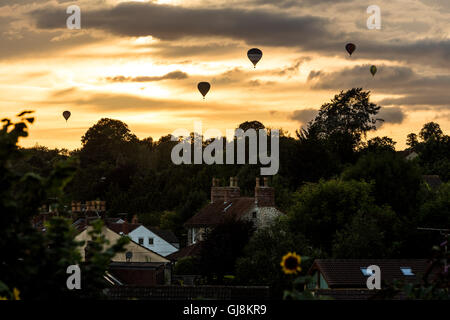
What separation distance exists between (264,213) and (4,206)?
193 feet

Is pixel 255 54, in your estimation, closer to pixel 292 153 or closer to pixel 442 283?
pixel 292 153

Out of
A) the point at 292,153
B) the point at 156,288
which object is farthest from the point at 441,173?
the point at 156,288

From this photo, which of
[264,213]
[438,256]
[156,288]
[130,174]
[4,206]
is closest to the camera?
[4,206]

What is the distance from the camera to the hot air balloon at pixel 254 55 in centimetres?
7494

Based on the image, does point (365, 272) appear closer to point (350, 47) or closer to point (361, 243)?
point (361, 243)

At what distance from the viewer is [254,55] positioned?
247 feet

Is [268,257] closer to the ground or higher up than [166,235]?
closer to the ground

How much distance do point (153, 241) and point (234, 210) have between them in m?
15.0

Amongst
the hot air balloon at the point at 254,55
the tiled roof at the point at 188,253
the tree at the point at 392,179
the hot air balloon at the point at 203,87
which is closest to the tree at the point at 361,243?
the tree at the point at 392,179

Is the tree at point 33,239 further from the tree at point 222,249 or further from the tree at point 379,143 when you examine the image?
the tree at point 379,143

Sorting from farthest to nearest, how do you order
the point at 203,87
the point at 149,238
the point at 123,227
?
1. the point at 149,238
2. the point at 203,87
3. the point at 123,227

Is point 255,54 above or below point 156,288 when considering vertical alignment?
above

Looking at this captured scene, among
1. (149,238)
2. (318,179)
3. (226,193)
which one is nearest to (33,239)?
(226,193)

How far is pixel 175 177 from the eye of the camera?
371 feet
